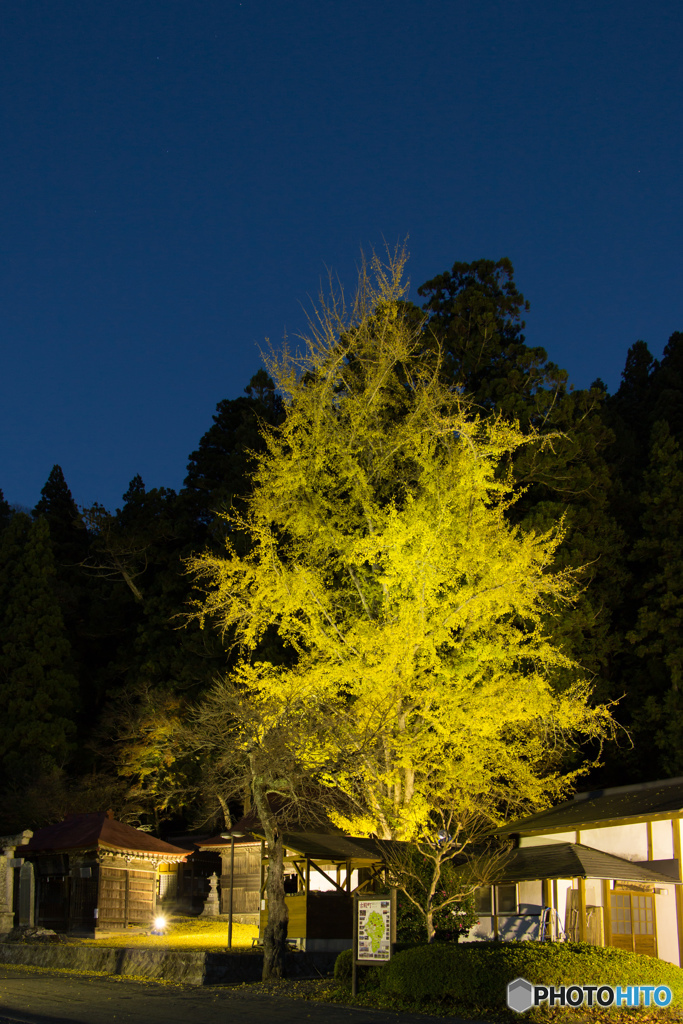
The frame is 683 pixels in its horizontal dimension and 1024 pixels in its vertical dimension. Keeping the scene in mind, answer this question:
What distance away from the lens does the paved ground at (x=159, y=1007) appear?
33.5ft

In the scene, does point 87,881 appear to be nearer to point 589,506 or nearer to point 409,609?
point 409,609

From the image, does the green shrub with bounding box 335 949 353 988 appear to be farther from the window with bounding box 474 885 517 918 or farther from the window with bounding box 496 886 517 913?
the window with bounding box 496 886 517 913

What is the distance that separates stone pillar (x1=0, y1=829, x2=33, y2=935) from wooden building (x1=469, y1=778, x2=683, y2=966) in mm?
12877

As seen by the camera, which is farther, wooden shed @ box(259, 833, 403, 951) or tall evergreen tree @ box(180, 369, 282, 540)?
tall evergreen tree @ box(180, 369, 282, 540)

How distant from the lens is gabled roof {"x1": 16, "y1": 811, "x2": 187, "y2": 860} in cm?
2302

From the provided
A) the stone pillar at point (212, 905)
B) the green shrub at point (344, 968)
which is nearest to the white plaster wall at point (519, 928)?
the green shrub at point (344, 968)

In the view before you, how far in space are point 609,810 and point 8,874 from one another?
51.7ft

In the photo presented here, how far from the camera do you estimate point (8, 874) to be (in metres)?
23.1

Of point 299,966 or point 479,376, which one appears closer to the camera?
point 299,966

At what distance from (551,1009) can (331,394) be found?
12.4 m

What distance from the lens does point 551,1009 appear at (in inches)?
403

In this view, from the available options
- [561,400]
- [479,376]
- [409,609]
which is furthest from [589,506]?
[409,609]

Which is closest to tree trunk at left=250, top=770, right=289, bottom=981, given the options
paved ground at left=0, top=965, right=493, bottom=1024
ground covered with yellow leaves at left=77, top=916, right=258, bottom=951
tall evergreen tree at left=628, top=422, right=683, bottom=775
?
paved ground at left=0, top=965, right=493, bottom=1024

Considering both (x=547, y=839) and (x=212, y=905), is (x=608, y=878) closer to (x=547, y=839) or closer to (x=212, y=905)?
(x=547, y=839)
